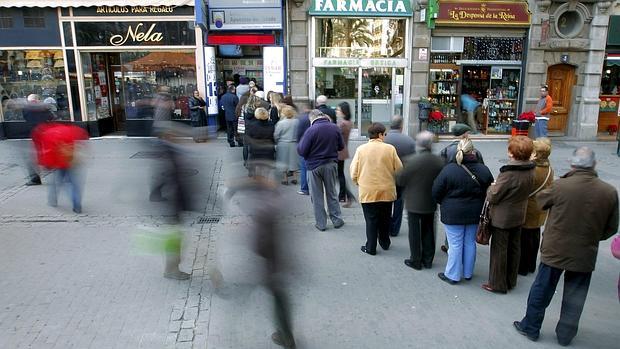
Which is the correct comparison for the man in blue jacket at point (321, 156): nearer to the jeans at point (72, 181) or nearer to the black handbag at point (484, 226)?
the black handbag at point (484, 226)

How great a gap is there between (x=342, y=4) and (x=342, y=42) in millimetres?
1112

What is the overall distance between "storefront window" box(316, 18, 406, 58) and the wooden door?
4.90 meters

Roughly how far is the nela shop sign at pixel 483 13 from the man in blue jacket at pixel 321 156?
26.8 ft

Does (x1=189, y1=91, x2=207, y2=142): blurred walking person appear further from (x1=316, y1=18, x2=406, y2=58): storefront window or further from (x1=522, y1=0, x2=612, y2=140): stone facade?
(x1=522, y1=0, x2=612, y2=140): stone facade

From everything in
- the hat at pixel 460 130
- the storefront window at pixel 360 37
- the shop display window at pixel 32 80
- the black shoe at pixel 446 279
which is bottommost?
the black shoe at pixel 446 279

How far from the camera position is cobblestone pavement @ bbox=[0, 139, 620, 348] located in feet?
13.4

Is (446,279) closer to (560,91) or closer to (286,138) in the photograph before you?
(286,138)

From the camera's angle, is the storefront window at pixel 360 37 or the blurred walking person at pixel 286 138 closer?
the blurred walking person at pixel 286 138

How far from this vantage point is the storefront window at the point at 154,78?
13422 mm

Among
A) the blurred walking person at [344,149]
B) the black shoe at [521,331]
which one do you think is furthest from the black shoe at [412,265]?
the blurred walking person at [344,149]

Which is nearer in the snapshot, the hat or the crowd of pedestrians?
the crowd of pedestrians

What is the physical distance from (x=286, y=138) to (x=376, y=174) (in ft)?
10.5

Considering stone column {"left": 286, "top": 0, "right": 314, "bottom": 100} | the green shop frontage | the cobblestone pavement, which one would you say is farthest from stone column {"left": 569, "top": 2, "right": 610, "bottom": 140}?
the cobblestone pavement

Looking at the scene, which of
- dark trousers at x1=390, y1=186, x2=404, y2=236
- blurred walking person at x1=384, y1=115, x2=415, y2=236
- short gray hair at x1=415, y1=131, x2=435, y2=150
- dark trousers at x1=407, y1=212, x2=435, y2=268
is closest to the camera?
short gray hair at x1=415, y1=131, x2=435, y2=150
